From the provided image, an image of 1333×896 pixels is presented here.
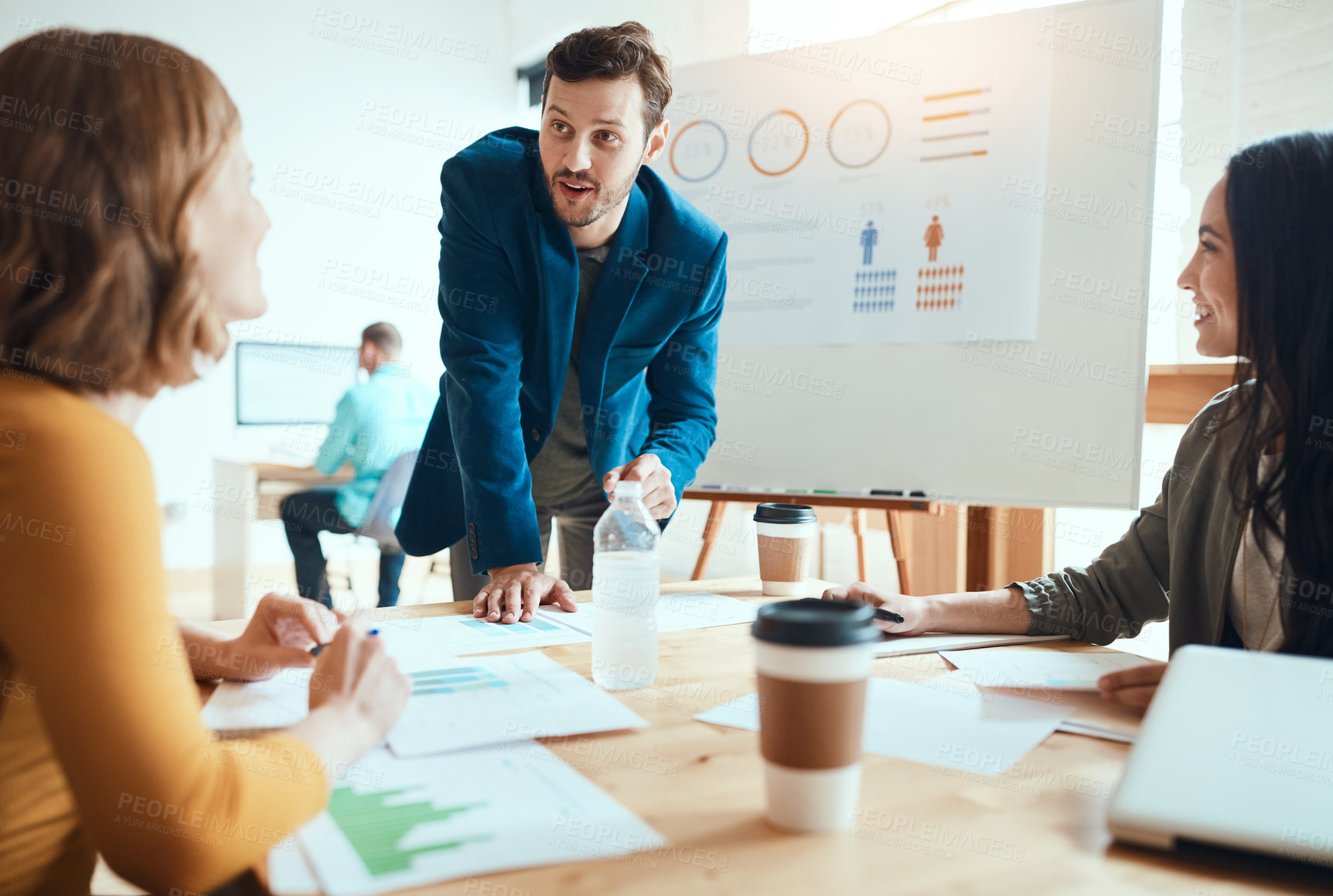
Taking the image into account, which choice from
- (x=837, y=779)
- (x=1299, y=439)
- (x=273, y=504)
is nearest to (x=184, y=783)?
(x=837, y=779)

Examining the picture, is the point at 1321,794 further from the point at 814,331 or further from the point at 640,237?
the point at 814,331

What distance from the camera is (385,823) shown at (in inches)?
22.4

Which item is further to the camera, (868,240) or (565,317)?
(868,240)

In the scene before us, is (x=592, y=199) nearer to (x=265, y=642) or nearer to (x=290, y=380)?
(x=265, y=642)

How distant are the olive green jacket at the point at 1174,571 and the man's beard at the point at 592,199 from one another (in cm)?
97

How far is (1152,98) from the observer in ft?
5.76

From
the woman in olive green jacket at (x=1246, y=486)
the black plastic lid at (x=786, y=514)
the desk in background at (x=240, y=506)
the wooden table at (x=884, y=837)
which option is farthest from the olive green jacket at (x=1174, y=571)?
the desk in background at (x=240, y=506)

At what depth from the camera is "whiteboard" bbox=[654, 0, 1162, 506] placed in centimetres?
179

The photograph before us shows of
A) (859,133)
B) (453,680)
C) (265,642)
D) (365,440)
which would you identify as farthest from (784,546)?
(365,440)

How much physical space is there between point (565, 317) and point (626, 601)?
81 centimetres

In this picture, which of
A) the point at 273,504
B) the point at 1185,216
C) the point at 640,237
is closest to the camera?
the point at 640,237

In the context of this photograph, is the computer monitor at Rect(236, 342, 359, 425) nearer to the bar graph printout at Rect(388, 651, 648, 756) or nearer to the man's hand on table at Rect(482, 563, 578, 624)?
the man's hand on table at Rect(482, 563, 578, 624)

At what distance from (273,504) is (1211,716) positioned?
3.94m

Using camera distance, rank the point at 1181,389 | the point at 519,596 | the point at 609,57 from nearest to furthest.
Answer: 1. the point at 519,596
2. the point at 609,57
3. the point at 1181,389
